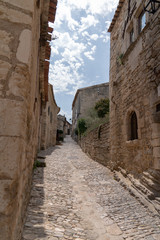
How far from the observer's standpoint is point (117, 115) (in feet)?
23.0

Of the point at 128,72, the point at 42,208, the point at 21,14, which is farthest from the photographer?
the point at 128,72

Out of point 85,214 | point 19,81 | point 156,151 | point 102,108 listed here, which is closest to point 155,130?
point 156,151

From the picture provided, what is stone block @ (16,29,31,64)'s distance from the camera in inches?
63.0

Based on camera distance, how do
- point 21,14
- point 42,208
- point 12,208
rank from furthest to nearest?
point 42,208 → point 21,14 → point 12,208

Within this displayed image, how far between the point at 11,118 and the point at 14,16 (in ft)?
3.34

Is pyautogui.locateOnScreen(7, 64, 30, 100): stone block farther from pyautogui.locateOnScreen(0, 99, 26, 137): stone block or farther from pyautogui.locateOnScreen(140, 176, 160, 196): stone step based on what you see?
pyautogui.locateOnScreen(140, 176, 160, 196): stone step

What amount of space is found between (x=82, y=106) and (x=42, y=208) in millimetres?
19642

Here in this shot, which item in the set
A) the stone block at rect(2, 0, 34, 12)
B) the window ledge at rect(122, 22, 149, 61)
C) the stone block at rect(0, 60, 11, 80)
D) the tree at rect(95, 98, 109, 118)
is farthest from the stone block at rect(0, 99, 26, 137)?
the tree at rect(95, 98, 109, 118)

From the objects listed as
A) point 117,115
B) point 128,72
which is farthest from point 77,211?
point 128,72

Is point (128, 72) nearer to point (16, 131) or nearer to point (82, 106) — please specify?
point (16, 131)

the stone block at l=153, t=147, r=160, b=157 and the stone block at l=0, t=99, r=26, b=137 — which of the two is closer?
the stone block at l=0, t=99, r=26, b=137

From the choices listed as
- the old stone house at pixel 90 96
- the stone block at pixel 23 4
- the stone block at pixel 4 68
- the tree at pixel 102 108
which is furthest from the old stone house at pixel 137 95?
the old stone house at pixel 90 96

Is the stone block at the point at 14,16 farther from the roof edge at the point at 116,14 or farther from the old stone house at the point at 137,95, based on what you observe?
the roof edge at the point at 116,14

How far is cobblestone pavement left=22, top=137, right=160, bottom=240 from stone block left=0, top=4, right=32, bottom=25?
2.66 meters
